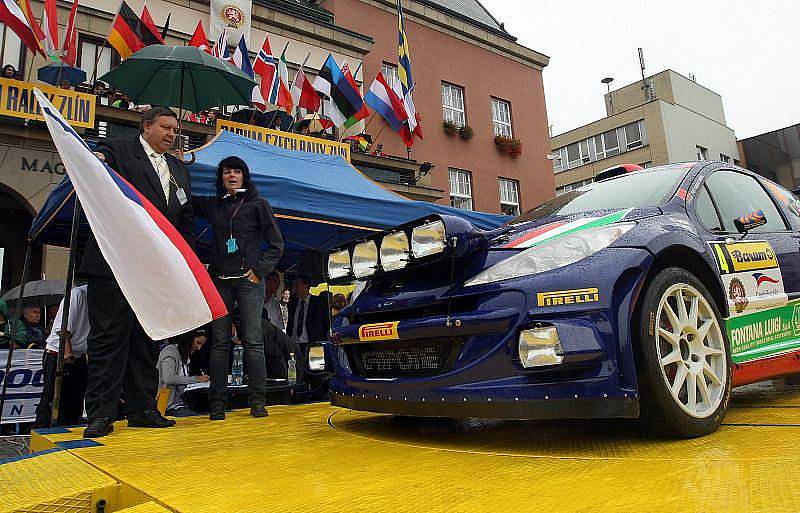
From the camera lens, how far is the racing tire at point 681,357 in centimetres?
196

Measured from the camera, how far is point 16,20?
24.6 ft

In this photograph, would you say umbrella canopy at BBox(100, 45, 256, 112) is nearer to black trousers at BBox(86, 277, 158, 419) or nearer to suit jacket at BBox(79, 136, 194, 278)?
suit jacket at BBox(79, 136, 194, 278)

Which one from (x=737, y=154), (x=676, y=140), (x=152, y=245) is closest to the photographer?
(x=152, y=245)

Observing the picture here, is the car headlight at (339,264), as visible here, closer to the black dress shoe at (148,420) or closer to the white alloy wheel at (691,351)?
the black dress shoe at (148,420)

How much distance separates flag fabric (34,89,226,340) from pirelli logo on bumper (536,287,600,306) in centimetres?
130

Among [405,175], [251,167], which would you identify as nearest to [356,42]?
[405,175]

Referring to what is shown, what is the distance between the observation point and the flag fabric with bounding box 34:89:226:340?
2201mm

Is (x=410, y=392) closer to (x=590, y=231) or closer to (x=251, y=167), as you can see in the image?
(x=590, y=231)

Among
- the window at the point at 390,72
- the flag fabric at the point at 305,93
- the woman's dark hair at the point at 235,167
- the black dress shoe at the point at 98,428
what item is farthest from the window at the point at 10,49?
the black dress shoe at the point at 98,428

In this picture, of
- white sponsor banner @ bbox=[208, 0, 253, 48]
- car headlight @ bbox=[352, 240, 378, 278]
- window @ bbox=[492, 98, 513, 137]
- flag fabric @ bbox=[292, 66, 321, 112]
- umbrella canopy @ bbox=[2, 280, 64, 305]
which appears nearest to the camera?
car headlight @ bbox=[352, 240, 378, 278]

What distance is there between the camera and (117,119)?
10.6 m

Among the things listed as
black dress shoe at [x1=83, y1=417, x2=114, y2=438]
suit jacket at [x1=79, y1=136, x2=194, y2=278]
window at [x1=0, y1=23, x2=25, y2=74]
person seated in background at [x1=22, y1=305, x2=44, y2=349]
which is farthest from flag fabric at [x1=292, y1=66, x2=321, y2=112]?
black dress shoe at [x1=83, y1=417, x2=114, y2=438]

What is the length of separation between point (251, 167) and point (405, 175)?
10697 millimetres

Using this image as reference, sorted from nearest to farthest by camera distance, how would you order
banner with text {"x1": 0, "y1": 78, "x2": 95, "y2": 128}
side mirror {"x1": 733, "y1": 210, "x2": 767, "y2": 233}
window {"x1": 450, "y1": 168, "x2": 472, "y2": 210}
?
side mirror {"x1": 733, "y1": 210, "x2": 767, "y2": 233} < banner with text {"x1": 0, "y1": 78, "x2": 95, "y2": 128} < window {"x1": 450, "y1": 168, "x2": 472, "y2": 210}
